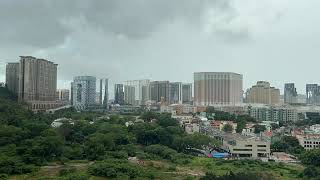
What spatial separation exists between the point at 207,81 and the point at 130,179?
38.8 metres

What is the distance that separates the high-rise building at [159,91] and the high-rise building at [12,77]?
2569cm

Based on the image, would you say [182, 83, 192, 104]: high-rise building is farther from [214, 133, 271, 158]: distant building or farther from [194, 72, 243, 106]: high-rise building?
[214, 133, 271, 158]: distant building

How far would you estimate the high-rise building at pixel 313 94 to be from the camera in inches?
2755

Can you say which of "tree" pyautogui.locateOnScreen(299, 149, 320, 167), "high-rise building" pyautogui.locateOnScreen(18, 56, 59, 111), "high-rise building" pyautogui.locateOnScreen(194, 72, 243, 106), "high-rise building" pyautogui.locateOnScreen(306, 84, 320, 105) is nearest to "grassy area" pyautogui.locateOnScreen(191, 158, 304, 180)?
"tree" pyautogui.locateOnScreen(299, 149, 320, 167)

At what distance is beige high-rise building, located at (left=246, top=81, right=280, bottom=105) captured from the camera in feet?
202

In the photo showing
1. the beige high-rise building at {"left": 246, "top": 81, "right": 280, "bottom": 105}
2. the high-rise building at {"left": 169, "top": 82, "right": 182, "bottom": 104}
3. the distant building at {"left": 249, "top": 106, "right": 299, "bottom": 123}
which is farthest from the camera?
the high-rise building at {"left": 169, "top": 82, "right": 182, "bottom": 104}

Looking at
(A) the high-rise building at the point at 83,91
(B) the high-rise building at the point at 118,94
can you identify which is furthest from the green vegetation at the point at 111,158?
(B) the high-rise building at the point at 118,94

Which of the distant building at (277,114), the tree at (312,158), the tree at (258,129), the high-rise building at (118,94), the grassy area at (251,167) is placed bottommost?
the grassy area at (251,167)

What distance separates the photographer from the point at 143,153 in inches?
799

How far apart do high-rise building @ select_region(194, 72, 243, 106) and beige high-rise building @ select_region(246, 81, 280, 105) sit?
22.9 ft

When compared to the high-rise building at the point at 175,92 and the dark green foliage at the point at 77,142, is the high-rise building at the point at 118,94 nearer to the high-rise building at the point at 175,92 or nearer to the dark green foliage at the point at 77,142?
the high-rise building at the point at 175,92

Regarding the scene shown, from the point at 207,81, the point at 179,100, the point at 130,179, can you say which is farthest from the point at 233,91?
the point at 130,179

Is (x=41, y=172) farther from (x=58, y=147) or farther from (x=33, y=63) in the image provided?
(x=33, y=63)

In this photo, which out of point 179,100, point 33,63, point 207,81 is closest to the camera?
point 33,63
